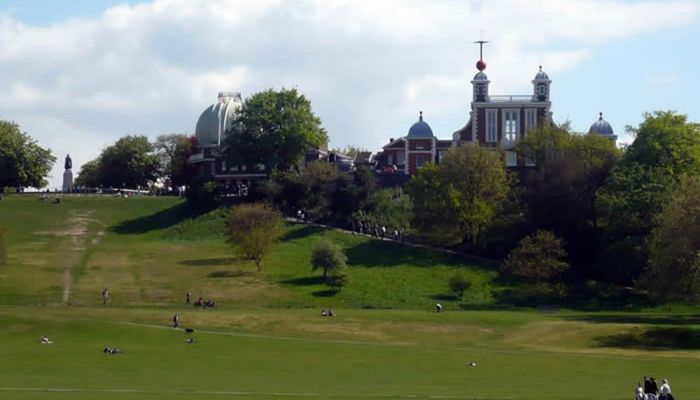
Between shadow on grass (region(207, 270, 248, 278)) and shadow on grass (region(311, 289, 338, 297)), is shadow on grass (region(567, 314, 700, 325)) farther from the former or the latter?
shadow on grass (region(207, 270, 248, 278))

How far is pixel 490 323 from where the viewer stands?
81.9 metres

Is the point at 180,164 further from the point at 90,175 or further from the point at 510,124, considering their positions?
the point at 510,124

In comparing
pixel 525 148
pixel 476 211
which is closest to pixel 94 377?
pixel 476 211

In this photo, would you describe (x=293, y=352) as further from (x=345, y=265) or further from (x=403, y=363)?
(x=345, y=265)

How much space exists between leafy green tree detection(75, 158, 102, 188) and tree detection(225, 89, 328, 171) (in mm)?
36926

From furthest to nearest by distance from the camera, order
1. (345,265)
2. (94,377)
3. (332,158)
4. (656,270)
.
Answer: (332,158) < (345,265) < (656,270) < (94,377)

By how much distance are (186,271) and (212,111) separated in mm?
67945

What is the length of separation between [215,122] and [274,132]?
29.3 meters

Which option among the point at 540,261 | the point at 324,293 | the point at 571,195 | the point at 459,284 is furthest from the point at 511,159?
the point at 324,293

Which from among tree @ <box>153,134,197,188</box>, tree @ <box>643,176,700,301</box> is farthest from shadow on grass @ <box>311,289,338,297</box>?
tree @ <box>153,134,197,188</box>

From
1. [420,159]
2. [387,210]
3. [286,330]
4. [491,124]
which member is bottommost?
[286,330]

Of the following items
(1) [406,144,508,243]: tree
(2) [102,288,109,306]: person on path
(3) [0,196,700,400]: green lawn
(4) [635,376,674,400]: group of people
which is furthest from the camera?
(1) [406,144,508,243]: tree

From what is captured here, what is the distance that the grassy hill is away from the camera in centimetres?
9888

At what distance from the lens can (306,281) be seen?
346 feet
